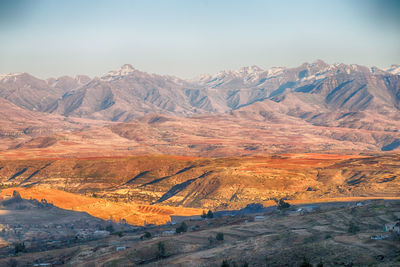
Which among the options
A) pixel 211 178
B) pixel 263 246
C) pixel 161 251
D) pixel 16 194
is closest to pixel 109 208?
pixel 16 194

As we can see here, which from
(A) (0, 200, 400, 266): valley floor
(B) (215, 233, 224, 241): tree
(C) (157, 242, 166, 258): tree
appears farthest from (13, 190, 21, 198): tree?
(C) (157, 242, 166, 258): tree

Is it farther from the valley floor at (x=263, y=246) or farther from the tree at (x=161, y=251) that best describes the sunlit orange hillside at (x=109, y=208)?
the tree at (x=161, y=251)

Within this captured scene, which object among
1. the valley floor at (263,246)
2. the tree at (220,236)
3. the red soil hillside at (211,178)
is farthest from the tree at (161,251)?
the red soil hillside at (211,178)

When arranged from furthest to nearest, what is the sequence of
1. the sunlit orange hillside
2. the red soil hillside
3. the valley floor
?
the red soil hillside < the sunlit orange hillside < the valley floor

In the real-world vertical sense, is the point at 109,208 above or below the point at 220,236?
below

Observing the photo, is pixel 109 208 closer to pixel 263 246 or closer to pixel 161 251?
pixel 161 251

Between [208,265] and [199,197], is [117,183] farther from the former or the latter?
[208,265]

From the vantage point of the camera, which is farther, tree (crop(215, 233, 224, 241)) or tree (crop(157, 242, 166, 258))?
tree (crop(215, 233, 224, 241))

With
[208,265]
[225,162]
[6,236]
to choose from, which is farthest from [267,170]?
[208,265]

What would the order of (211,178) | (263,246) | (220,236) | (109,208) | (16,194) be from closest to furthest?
(263,246) → (220,236) → (109,208) → (16,194) → (211,178)

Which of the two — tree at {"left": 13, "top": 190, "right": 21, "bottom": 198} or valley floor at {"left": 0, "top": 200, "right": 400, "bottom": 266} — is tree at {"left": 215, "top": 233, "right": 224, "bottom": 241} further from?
tree at {"left": 13, "top": 190, "right": 21, "bottom": 198}

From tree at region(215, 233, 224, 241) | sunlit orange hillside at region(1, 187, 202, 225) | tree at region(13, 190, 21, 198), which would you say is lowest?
sunlit orange hillside at region(1, 187, 202, 225)

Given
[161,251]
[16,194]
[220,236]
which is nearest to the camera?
[161,251]
